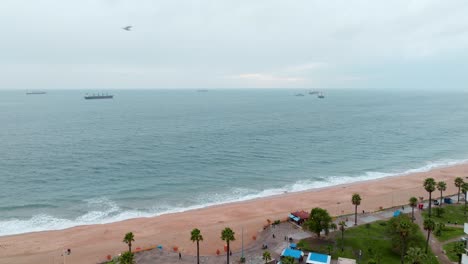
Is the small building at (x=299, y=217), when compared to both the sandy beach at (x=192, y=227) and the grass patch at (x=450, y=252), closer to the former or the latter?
the sandy beach at (x=192, y=227)

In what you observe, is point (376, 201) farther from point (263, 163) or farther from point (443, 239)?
point (263, 163)

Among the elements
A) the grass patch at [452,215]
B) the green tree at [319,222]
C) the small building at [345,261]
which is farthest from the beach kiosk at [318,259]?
the grass patch at [452,215]

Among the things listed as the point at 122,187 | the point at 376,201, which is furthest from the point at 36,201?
the point at 376,201

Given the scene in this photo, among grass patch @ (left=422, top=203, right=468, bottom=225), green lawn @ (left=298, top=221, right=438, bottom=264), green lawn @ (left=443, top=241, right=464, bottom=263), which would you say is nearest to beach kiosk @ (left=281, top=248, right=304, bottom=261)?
green lawn @ (left=298, top=221, right=438, bottom=264)

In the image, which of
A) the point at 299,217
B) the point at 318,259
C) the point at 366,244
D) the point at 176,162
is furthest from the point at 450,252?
the point at 176,162

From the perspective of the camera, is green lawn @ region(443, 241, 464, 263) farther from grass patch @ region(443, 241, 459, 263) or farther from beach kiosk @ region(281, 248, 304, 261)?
beach kiosk @ region(281, 248, 304, 261)

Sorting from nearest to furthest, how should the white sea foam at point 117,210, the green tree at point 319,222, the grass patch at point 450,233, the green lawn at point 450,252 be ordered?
the green lawn at point 450,252
the green tree at point 319,222
the grass patch at point 450,233
the white sea foam at point 117,210
